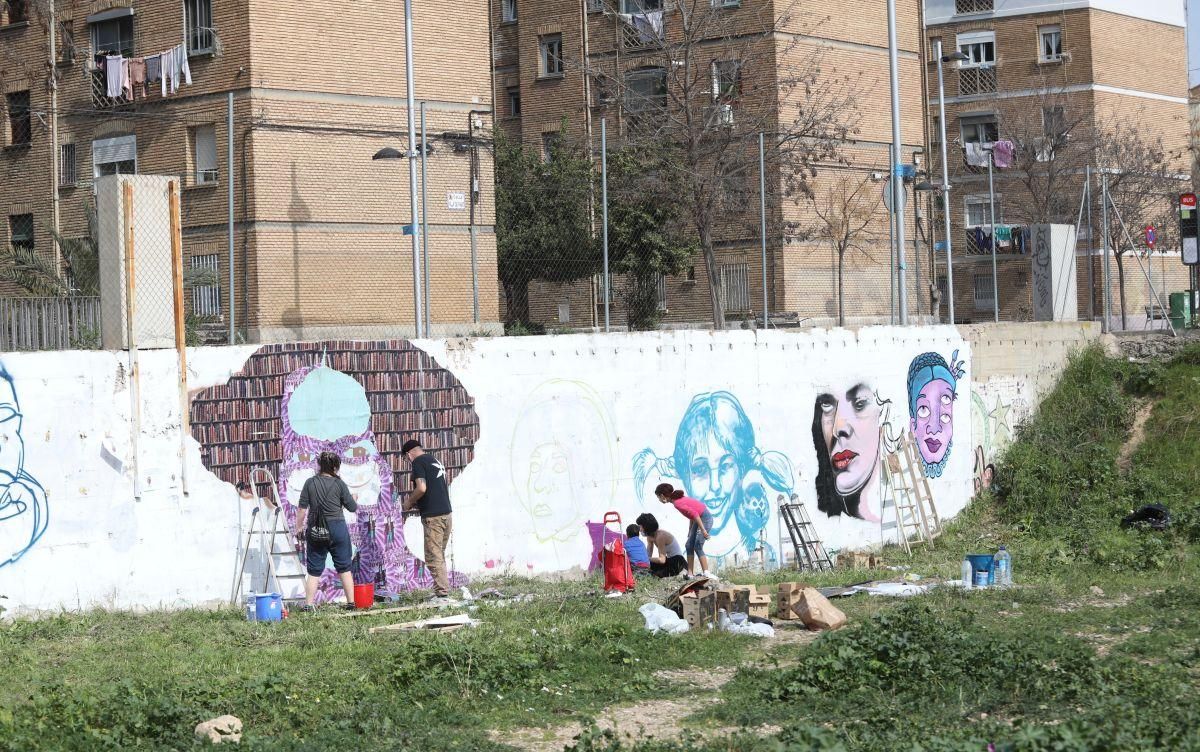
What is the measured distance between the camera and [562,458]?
17375 mm

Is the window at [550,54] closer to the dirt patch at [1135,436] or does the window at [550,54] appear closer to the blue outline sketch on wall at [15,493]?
the dirt patch at [1135,436]

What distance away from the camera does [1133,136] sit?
51.5 meters

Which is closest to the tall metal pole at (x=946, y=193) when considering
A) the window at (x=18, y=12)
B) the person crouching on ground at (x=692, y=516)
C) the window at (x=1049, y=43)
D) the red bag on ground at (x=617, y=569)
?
the person crouching on ground at (x=692, y=516)

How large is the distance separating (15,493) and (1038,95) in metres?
45.5

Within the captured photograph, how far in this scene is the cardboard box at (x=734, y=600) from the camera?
1359cm

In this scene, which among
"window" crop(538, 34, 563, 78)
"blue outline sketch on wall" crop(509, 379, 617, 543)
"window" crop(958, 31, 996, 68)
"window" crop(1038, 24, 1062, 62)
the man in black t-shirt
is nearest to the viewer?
the man in black t-shirt

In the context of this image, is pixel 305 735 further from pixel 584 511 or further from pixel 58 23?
pixel 58 23

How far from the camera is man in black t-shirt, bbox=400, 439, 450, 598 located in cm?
1545

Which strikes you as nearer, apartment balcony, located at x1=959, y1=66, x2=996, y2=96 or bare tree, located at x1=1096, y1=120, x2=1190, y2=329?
bare tree, located at x1=1096, y1=120, x2=1190, y2=329

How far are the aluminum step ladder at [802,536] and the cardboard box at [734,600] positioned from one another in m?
5.60

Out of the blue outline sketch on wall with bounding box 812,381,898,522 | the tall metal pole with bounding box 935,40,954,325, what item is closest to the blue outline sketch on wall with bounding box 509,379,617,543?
the blue outline sketch on wall with bounding box 812,381,898,522

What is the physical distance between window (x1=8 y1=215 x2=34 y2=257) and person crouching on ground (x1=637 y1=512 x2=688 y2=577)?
24570 mm

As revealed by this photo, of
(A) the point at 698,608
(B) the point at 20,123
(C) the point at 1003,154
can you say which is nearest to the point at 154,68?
(B) the point at 20,123

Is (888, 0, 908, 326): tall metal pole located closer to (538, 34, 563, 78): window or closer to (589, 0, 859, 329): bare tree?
(589, 0, 859, 329): bare tree
